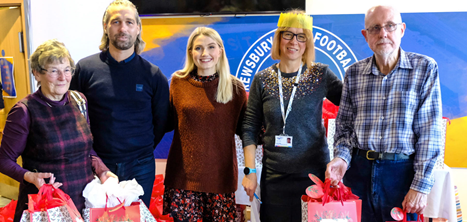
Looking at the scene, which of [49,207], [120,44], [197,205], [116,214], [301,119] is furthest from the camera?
[197,205]

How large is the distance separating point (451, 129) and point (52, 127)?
400 centimetres

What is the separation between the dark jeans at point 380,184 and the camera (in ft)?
5.32

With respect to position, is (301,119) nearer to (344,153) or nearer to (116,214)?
(344,153)

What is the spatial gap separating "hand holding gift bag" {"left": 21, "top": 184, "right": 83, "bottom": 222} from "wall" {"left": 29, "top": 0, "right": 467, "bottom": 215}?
2762 mm

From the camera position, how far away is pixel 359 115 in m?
1.69

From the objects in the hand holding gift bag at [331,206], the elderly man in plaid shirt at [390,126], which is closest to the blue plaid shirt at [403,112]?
the elderly man in plaid shirt at [390,126]

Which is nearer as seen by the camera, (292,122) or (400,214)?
(400,214)

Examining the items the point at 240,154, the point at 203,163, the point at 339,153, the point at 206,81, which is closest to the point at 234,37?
the point at 240,154

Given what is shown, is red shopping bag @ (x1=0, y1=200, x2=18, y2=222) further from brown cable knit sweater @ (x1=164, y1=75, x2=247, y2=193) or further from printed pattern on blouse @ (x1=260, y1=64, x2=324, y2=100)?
printed pattern on blouse @ (x1=260, y1=64, x2=324, y2=100)

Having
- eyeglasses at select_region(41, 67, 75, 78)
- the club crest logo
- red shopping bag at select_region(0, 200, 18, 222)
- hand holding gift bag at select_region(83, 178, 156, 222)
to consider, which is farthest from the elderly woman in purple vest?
the club crest logo

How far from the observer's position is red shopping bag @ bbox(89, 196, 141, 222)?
4.83 ft

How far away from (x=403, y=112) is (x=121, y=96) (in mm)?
1505

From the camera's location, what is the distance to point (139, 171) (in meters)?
2.03

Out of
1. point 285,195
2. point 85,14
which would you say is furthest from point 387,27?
point 85,14
